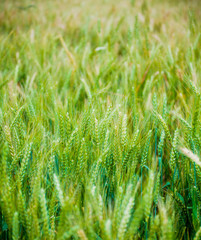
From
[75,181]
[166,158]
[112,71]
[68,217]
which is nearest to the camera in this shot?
[68,217]

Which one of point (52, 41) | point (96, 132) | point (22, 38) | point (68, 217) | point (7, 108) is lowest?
point (68, 217)

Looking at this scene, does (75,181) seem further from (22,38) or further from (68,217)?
(22,38)

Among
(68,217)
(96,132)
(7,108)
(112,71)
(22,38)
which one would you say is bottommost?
(68,217)

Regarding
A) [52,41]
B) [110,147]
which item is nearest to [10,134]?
[110,147]

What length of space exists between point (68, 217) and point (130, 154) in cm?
26

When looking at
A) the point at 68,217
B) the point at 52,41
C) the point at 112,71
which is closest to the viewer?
the point at 68,217

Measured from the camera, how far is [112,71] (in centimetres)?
111

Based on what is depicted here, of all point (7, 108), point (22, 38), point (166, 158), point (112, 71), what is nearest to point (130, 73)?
point (112, 71)

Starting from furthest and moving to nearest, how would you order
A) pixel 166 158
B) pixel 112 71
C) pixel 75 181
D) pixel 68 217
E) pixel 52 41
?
pixel 52 41, pixel 112 71, pixel 166 158, pixel 75 181, pixel 68 217

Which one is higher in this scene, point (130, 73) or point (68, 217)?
point (130, 73)

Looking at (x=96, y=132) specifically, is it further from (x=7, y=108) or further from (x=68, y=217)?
(x=7, y=108)

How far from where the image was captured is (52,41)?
1.58 m

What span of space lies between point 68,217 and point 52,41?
151 centimetres

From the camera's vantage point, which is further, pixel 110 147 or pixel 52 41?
pixel 52 41
